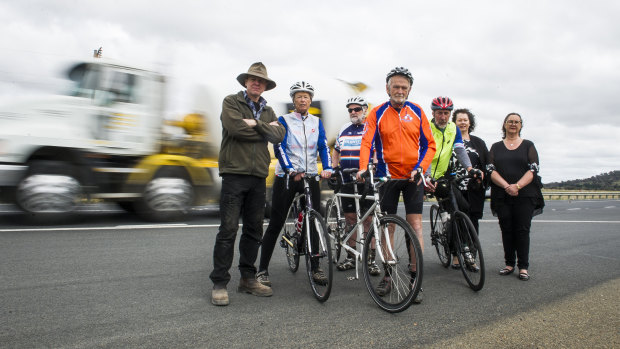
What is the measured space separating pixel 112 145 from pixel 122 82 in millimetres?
1216

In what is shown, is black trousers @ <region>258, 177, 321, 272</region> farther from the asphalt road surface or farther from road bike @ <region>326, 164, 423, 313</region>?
road bike @ <region>326, 164, 423, 313</region>

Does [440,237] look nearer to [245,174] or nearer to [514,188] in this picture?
[514,188]

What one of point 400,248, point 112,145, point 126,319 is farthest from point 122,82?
point 400,248

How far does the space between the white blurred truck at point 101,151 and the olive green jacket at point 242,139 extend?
5172 mm

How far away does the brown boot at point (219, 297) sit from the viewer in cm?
385

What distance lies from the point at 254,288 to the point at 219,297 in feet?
1.45

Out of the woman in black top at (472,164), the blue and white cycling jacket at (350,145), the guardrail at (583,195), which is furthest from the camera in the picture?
the guardrail at (583,195)

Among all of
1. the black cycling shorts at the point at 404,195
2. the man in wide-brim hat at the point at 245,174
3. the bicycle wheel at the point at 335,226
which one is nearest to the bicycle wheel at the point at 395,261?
the black cycling shorts at the point at 404,195

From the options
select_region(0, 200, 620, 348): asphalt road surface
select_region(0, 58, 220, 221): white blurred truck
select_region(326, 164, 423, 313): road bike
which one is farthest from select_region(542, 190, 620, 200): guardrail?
select_region(326, 164, 423, 313): road bike

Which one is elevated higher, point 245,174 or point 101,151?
point 101,151

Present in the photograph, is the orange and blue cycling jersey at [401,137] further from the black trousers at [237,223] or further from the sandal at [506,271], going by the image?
the sandal at [506,271]

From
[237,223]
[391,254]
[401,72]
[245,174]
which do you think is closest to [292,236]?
[237,223]

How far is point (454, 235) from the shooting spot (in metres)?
4.96

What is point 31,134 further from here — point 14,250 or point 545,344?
point 545,344
